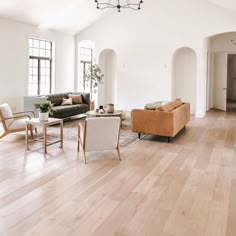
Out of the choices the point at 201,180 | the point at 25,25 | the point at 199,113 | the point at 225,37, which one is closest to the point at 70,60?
the point at 25,25

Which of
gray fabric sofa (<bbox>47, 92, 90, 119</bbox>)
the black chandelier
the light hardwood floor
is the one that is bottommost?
the light hardwood floor

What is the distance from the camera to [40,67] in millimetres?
10367

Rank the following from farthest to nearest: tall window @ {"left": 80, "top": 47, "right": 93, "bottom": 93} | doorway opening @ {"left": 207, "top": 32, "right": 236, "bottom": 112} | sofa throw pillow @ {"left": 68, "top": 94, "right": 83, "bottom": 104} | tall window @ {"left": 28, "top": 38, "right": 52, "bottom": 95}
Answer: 1. tall window @ {"left": 80, "top": 47, "right": 93, "bottom": 93}
2. doorway opening @ {"left": 207, "top": 32, "right": 236, "bottom": 112}
3. tall window @ {"left": 28, "top": 38, "right": 52, "bottom": 95}
4. sofa throw pillow @ {"left": 68, "top": 94, "right": 83, "bottom": 104}

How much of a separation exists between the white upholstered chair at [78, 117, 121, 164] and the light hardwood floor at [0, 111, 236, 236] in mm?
251

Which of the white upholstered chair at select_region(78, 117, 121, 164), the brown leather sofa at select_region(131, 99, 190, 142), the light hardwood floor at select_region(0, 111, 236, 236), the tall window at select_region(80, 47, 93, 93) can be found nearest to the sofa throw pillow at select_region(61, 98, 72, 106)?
the tall window at select_region(80, 47, 93, 93)

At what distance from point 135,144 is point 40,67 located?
574cm

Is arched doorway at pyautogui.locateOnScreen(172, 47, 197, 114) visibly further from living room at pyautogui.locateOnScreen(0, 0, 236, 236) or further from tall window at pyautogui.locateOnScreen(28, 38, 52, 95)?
tall window at pyautogui.locateOnScreen(28, 38, 52, 95)

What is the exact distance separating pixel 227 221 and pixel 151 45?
27.9ft

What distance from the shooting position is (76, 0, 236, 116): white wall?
9.65 meters

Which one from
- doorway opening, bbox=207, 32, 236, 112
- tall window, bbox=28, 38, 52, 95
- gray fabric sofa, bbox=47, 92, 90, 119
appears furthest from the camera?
doorway opening, bbox=207, 32, 236, 112

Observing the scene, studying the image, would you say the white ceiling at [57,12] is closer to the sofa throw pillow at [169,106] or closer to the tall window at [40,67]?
the tall window at [40,67]

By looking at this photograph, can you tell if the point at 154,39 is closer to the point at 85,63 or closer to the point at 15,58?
the point at 85,63

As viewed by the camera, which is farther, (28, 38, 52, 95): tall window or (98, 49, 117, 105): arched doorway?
(98, 49, 117, 105): arched doorway

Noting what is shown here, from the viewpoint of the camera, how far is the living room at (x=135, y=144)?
304 cm
